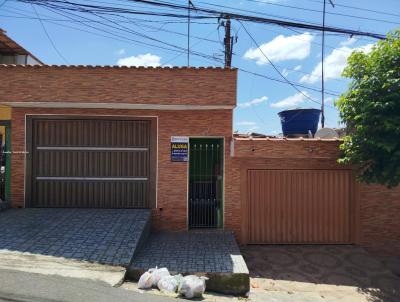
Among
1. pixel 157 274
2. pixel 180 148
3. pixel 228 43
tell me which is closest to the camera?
pixel 157 274

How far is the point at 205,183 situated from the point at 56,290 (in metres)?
4.87

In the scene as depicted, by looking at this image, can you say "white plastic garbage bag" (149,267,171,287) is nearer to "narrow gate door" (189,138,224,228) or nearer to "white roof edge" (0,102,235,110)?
"narrow gate door" (189,138,224,228)

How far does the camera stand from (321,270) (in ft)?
23.9

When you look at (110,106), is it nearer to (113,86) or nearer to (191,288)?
(113,86)

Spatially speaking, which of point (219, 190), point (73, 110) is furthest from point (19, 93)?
point (219, 190)

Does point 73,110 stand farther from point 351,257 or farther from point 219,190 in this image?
point 351,257

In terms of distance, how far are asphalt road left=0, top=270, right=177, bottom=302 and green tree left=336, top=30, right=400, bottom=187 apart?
4.52m

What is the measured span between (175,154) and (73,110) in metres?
2.74

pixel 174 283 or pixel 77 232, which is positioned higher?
pixel 77 232

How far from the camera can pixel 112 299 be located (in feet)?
14.8

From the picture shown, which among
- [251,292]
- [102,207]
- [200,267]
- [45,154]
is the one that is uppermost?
[45,154]

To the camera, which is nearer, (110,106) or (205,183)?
(110,106)

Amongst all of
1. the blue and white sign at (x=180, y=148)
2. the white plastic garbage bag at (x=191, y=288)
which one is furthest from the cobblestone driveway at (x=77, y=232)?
the blue and white sign at (x=180, y=148)

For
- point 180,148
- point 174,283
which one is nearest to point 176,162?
point 180,148
